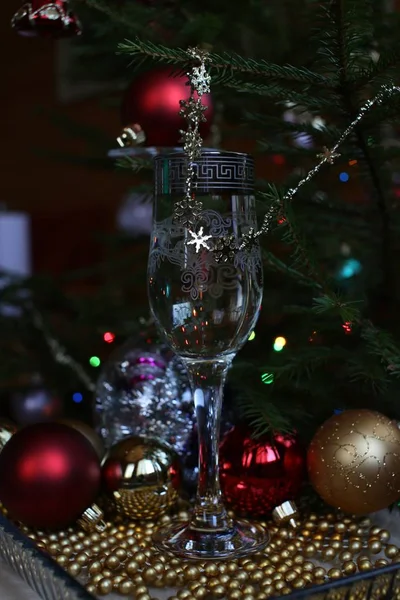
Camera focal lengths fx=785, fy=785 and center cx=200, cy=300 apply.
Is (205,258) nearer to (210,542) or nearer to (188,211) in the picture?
(188,211)

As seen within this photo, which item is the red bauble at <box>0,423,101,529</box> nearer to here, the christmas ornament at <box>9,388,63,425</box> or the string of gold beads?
the string of gold beads

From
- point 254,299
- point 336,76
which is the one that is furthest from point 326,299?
point 336,76

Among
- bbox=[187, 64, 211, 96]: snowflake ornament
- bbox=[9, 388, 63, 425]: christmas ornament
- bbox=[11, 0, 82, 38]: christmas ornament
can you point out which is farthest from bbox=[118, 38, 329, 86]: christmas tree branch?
bbox=[9, 388, 63, 425]: christmas ornament

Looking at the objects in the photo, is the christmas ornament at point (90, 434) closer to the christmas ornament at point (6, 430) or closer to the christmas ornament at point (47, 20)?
the christmas ornament at point (6, 430)

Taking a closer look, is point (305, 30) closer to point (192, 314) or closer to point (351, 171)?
point (351, 171)

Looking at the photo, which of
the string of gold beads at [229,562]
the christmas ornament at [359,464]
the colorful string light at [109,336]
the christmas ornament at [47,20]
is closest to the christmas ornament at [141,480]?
the string of gold beads at [229,562]
